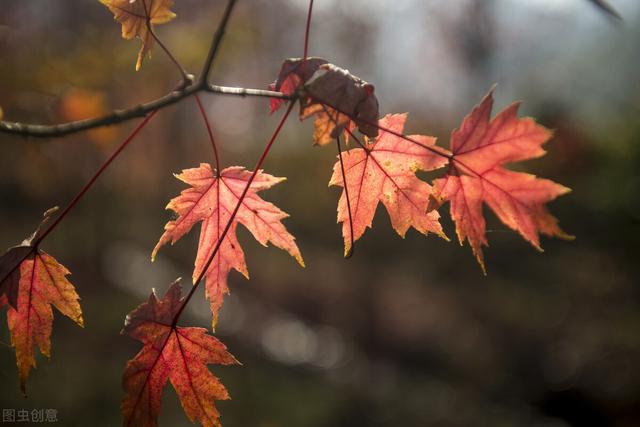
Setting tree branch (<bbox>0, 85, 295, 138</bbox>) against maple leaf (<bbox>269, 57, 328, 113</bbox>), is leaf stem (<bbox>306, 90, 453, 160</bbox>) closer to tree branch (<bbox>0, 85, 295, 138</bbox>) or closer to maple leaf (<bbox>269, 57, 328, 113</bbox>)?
tree branch (<bbox>0, 85, 295, 138</bbox>)

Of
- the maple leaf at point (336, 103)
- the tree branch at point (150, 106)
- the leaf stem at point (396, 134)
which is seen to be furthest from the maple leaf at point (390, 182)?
the tree branch at point (150, 106)

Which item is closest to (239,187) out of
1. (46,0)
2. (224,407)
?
(224,407)

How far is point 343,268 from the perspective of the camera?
1116 centimetres

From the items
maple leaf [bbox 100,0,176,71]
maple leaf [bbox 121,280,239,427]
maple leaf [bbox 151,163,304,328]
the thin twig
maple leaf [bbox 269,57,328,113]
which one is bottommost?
maple leaf [bbox 121,280,239,427]

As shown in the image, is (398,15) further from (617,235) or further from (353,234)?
(353,234)

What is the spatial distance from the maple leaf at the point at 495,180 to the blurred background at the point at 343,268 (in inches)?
12.3

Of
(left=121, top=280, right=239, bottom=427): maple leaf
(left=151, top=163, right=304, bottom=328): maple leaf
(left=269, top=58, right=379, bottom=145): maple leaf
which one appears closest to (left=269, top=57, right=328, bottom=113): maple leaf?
(left=269, top=58, right=379, bottom=145): maple leaf

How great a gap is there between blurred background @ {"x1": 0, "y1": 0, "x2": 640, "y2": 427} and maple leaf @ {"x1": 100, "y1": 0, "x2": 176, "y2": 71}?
80cm

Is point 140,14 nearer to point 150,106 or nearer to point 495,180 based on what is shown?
point 150,106

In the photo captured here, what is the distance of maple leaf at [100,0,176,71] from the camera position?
3.61 feet

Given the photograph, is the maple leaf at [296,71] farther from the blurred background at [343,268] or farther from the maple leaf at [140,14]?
the blurred background at [343,268]

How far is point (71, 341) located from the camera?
6305 millimetres

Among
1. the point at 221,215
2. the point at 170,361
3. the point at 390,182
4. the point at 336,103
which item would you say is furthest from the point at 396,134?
the point at 170,361

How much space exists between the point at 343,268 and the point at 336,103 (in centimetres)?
1040
